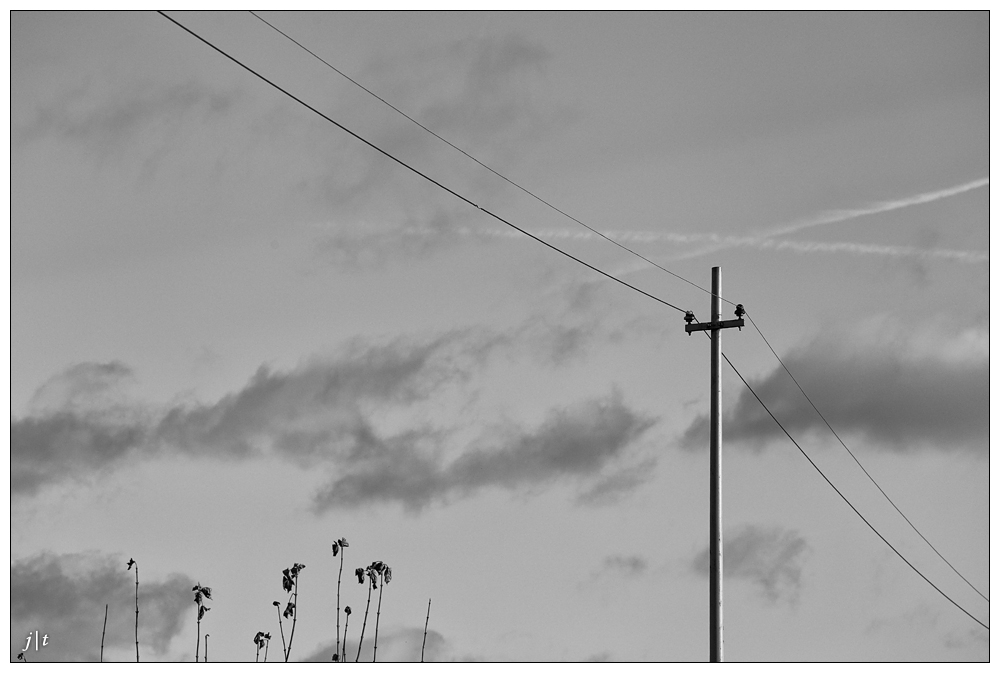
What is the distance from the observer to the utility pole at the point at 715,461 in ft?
76.3

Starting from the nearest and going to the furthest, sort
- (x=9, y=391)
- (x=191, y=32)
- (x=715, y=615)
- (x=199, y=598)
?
(x=191, y=32) → (x=715, y=615) → (x=9, y=391) → (x=199, y=598)

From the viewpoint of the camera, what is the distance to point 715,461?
24.6m

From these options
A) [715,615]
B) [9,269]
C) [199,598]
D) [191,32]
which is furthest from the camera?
[199,598]

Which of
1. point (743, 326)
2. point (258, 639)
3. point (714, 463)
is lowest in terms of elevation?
point (258, 639)

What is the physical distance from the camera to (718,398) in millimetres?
25031

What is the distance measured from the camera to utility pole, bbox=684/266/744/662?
23250mm

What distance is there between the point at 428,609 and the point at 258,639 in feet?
19.9

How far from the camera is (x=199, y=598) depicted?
41688mm

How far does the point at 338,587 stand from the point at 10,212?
25.9m

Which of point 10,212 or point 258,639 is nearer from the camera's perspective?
point 10,212

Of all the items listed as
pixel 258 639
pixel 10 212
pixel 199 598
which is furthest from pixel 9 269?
pixel 258 639

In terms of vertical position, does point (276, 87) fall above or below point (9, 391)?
above

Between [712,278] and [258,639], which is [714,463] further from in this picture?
[258,639]

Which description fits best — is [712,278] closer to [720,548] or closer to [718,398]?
[718,398]
